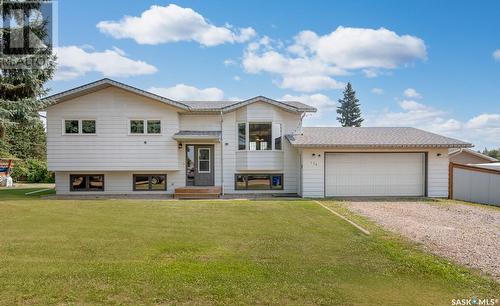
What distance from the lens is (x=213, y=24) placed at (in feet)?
56.9

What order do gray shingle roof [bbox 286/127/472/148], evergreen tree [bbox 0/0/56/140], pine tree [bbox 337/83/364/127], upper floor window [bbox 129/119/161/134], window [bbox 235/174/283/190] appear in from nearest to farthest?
evergreen tree [bbox 0/0/56/140] < gray shingle roof [bbox 286/127/472/148] < upper floor window [bbox 129/119/161/134] < window [bbox 235/174/283/190] < pine tree [bbox 337/83/364/127]

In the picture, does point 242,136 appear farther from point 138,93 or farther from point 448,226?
point 448,226

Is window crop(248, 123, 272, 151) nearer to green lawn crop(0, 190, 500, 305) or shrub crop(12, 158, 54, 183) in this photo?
green lawn crop(0, 190, 500, 305)

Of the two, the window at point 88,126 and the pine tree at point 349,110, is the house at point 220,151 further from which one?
the pine tree at point 349,110

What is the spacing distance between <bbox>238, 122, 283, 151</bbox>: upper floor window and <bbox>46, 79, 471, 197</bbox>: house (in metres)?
0.05

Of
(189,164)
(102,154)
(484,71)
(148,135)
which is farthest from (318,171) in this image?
(484,71)

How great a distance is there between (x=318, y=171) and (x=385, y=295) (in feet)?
38.7

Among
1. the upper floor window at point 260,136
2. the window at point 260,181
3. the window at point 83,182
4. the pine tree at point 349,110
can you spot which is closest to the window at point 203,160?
the window at point 260,181

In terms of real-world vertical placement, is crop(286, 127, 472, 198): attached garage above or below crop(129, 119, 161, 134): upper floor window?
below

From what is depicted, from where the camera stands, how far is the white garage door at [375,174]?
16.6 meters

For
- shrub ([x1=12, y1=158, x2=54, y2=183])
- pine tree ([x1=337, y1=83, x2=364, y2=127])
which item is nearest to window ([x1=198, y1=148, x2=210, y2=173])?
shrub ([x1=12, y1=158, x2=54, y2=183])

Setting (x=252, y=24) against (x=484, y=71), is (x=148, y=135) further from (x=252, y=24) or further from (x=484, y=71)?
(x=484, y=71)

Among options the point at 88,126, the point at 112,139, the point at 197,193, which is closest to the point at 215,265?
the point at 197,193

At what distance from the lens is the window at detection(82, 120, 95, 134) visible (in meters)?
16.7
